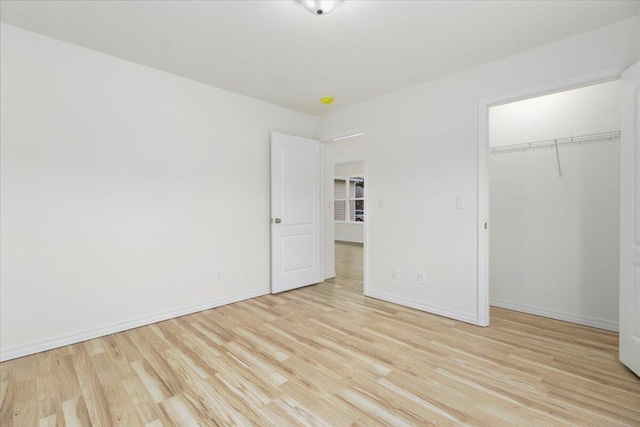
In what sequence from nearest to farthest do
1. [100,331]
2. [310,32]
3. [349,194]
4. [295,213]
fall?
[310,32] → [100,331] → [295,213] → [349,194]

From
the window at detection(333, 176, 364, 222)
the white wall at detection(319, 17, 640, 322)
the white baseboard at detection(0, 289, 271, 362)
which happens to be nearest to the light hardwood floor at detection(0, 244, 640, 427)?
the white baseboard at detection(0, 289, 271, 362)

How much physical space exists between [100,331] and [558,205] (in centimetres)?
451

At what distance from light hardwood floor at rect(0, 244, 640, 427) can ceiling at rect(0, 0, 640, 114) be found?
250cm

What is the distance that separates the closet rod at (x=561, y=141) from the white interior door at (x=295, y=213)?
230 centimetres

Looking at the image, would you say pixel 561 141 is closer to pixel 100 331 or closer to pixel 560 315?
pixel 560 315

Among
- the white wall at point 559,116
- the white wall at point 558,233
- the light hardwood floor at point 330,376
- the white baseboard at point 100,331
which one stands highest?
the white wall at point 559,116

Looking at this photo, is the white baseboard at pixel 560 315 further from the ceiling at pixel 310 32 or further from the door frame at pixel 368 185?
the ceiling at pixel 310 32

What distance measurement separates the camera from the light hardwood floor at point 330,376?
162cm

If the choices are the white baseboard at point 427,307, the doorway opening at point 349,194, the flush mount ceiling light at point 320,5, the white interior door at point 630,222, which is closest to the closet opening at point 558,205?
the white interior door at point 630,222

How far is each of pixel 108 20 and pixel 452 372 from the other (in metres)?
3.52

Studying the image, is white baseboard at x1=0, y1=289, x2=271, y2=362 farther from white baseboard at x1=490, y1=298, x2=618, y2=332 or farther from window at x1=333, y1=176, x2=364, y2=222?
window at x1=333, y1=176, x2=364, y2=222

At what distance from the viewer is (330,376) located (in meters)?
1.99

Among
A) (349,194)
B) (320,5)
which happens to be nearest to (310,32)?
(320,5)

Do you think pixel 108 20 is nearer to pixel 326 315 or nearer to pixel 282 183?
pixel 282 183
